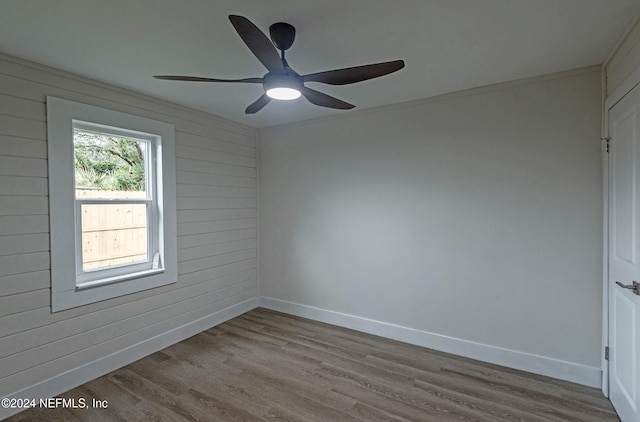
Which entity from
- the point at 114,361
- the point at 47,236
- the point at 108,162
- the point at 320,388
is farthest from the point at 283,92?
the point at 114,361

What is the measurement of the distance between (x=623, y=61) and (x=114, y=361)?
4.65 m

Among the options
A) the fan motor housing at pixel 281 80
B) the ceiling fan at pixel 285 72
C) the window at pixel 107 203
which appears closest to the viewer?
the ceiling fan at pixel 285 72

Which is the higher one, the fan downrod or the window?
the fan downrod

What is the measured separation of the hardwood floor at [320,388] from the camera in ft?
7.06

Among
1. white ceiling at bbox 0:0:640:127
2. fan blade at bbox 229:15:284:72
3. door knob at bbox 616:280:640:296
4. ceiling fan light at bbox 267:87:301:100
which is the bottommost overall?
door knob at bbox 616:280:640:296

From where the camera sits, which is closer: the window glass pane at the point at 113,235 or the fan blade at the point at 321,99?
the fan blade at the point at 321,99

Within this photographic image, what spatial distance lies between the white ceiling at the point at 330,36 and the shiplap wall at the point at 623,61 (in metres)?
0.08

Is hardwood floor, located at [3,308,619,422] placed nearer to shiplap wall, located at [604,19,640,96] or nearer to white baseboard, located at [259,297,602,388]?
white baseboard, located at [259,297,602,388]

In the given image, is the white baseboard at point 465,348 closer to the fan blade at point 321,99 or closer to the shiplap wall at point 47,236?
the shiplap wall at point 47,236

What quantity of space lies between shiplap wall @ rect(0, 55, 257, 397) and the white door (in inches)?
147

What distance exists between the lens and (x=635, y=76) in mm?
1834

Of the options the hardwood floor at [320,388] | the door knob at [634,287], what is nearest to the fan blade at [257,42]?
the hardwood floor at [320,388]

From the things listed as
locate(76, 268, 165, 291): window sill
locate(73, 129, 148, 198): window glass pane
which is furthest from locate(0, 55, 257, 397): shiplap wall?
locate(73, 129, 148, 198): window glass pane

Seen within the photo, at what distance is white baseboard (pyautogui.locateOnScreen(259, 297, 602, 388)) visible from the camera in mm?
2492
